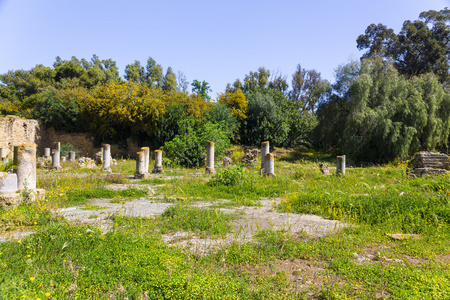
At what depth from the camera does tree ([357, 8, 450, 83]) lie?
2903cm

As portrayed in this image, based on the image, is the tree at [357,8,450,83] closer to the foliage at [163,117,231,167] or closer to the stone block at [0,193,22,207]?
the foliage at [163,117,231,167]

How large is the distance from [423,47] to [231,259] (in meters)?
34.5

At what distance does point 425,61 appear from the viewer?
1169 inches

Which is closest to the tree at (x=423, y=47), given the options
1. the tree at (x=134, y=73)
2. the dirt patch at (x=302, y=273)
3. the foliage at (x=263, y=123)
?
the foliage at (x=263, y=123)

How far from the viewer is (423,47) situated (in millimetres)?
29656

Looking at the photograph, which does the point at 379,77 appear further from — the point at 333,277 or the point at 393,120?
the point at 333,277

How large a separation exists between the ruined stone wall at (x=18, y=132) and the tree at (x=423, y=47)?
30.8 metres

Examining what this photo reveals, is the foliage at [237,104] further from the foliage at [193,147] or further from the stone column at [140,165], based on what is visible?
the stone column at [140,165]

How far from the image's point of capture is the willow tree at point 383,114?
21250 mm

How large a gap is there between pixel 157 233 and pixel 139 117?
63.8ft

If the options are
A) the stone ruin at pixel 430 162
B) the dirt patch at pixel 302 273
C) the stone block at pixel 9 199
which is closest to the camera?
the dirt patch at pixel 302 273

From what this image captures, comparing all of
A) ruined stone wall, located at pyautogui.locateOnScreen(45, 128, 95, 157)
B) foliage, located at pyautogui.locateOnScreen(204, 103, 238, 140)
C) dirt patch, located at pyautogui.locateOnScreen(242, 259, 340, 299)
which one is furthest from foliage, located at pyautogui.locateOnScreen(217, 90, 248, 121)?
dirt patch, located at pyautogui.locateOnScreen(242, 259, 340, 299)

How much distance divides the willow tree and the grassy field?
16.1 m

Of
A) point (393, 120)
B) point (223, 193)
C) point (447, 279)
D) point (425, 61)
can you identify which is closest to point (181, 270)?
point (447, 279)
